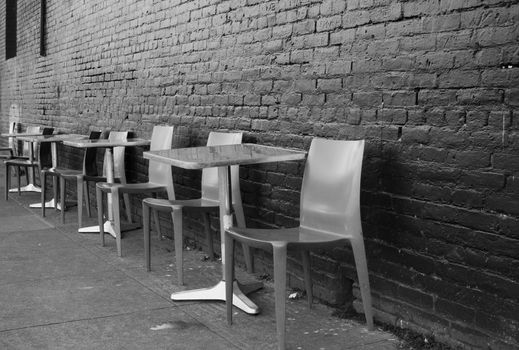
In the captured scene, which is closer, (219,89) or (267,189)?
(267,189)

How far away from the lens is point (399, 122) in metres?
3.63

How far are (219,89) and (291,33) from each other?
3.83 feet

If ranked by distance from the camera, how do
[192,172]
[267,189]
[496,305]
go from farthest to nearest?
[192,172] → [267,189] → [496,305]

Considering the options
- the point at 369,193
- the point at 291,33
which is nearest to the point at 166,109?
the point at 291,33

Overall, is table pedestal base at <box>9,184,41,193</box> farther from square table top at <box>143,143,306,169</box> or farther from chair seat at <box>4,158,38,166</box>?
square table top at <box>143,143,306,169</box>

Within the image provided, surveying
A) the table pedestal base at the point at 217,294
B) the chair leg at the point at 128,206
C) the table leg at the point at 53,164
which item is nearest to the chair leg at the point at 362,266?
the table pedestal base at the point at 217,294

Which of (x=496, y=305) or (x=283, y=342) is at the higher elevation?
(x=496, y=305)

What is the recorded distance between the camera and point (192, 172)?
6047mm

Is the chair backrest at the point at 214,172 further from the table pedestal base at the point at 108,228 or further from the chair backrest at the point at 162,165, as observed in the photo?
the table pedestal base at the point at 108,228

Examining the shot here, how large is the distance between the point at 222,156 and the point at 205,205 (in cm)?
103

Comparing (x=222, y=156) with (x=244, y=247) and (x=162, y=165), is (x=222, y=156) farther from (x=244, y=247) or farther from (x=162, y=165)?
(x=162, y=165)

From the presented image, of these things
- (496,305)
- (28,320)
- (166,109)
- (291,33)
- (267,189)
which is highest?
(291,33)

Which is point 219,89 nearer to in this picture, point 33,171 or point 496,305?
point 496,305

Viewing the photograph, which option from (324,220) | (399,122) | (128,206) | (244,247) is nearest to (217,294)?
(244,247)
